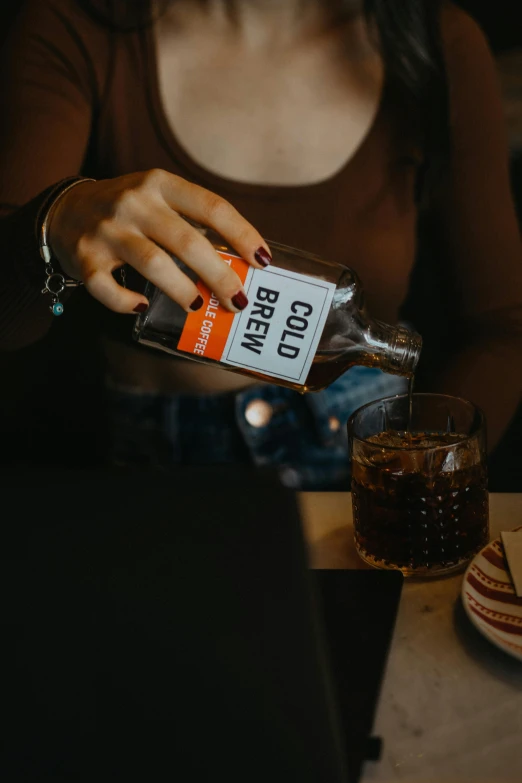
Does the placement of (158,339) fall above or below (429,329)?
above

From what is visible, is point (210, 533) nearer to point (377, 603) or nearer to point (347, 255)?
point (377, 603)

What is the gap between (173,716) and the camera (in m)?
0.31

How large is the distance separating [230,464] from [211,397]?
10cm

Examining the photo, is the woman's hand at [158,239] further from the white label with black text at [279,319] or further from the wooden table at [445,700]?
the wooden table at [445,700]

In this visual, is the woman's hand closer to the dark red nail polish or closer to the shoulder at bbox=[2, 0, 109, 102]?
the dark red nail polish

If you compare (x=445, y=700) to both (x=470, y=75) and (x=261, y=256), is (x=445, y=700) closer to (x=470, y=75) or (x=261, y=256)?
(x=261, y=256)

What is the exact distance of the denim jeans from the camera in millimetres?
1060

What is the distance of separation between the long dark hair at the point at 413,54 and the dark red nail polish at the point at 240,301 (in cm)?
61

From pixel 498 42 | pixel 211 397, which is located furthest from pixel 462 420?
pixel 498 42

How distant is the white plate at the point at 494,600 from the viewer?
47 centimetres

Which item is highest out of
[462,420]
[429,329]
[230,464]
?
[462,420]

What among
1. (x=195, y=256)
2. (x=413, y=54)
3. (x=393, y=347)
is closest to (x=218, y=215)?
(x=195, y=256)

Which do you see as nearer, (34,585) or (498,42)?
(34,585)

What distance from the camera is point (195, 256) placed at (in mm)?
565
